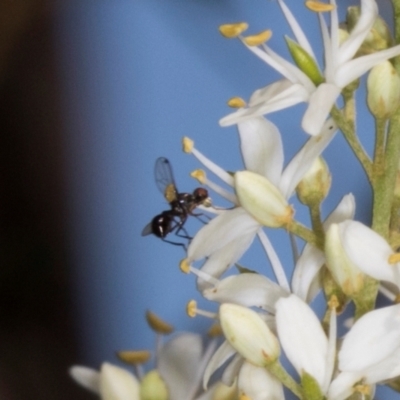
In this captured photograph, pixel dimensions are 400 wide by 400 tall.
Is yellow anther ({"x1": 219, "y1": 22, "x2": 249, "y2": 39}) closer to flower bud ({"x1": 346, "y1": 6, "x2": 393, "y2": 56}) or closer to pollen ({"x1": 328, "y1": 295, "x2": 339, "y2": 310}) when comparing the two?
flower bud ({"x1": 346, "y1": 6, "x2": 393, "y2": 56})

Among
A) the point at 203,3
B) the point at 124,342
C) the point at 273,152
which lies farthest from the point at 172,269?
the point at 273,152

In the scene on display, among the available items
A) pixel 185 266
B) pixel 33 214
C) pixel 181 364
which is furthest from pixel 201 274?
pixel 33 214

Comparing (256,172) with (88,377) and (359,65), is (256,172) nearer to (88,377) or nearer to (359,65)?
(359,65)

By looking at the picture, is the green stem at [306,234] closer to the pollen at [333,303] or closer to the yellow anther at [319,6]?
the pollen at [333,303]

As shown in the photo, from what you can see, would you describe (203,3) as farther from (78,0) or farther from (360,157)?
(360,157)

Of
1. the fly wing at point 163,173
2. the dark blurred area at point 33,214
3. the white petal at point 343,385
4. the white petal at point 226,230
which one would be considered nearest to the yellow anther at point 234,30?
the white petal at point 226,230

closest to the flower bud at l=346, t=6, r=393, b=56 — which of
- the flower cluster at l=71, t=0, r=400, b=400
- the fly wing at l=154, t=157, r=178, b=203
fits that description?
the flower cluster at l=71, t=0, r=400, b=400
